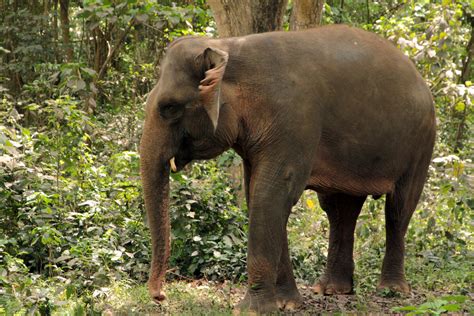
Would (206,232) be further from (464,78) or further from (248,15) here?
(464,78)

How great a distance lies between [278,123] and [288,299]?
1496 mm

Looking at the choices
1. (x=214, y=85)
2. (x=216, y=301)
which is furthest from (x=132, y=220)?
(x=214, y=85)

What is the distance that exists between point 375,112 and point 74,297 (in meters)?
2.84

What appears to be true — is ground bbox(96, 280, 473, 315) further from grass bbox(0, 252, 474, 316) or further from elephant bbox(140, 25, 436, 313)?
elephant bbox(140, 25, 436, 313)

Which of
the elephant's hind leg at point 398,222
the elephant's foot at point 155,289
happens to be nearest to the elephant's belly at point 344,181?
the elephant's hind leg at point 398,222

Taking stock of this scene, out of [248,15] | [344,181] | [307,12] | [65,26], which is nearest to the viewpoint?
[344,181]

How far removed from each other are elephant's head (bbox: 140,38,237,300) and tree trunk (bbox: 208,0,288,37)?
105 inches

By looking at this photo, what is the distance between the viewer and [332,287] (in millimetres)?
8250

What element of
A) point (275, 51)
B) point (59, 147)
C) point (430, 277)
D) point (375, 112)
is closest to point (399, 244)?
point (430, 277)

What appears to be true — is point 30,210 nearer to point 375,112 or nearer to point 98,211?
point 98,211

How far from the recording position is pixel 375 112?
7.59 metres

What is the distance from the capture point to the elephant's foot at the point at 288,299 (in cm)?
742

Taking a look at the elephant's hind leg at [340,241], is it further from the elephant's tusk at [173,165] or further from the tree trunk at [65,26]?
the tree trunk at [65,26]

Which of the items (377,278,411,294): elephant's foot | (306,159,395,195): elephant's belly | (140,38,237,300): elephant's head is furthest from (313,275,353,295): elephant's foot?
(140,38,237,300): elephant's head
